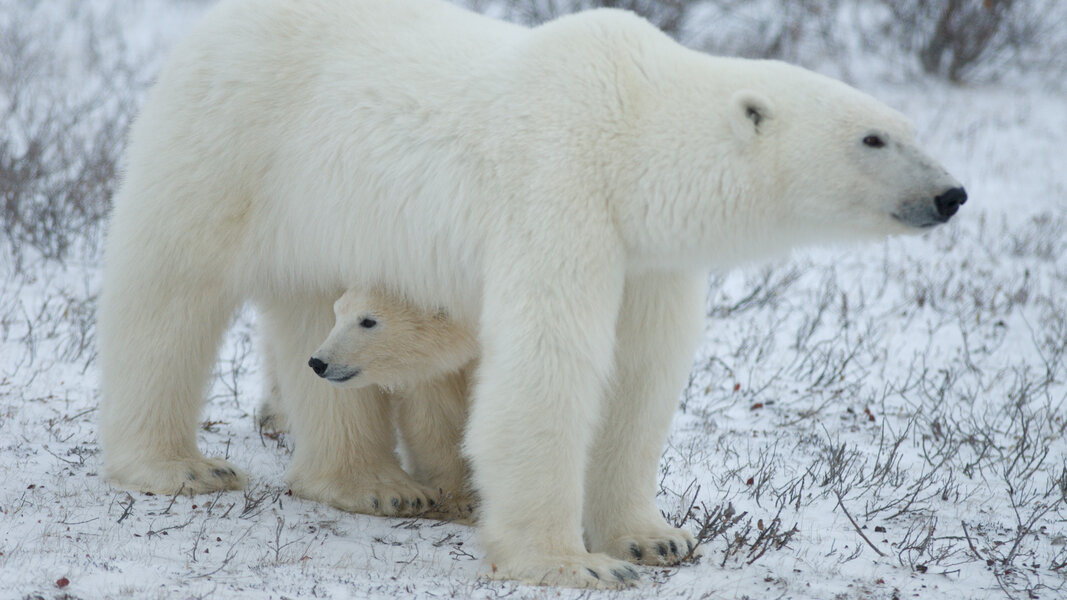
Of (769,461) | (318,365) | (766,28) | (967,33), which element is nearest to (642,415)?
(318,365)

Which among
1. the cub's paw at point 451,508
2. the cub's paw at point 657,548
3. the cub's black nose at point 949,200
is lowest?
the cub's paw at point 451,508

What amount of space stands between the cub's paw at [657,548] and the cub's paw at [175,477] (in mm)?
1354

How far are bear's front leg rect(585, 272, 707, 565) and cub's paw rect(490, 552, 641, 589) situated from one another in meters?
0.35

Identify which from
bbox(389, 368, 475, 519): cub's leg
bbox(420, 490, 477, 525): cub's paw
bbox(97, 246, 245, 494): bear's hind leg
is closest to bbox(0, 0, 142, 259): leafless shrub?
bbox(97, 246, 245, 494): bear's hind leg

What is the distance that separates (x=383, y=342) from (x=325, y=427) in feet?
1.77

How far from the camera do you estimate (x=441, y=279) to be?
3205 mm

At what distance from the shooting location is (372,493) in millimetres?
3744

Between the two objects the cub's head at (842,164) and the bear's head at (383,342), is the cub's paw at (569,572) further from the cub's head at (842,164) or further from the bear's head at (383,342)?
the cub's head at (842,164)

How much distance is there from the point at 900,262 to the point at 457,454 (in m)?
4.23

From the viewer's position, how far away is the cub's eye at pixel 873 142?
9.14 feet

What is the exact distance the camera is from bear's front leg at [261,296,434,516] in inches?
149

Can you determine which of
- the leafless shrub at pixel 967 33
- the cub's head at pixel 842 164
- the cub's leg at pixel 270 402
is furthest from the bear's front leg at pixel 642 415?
the leafless shrub at pixel 967 33

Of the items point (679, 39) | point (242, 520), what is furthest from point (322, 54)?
point (679, 39)

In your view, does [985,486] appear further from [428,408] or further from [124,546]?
[124,546]
